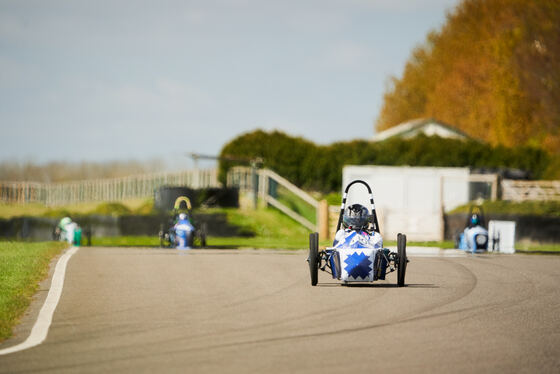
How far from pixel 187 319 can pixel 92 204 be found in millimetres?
34425

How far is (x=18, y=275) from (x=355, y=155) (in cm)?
3420

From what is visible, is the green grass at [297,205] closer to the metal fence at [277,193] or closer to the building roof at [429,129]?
the metal fence at [277,193]

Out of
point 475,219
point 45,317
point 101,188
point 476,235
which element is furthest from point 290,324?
point 101,188

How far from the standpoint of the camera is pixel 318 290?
13344 millimetres

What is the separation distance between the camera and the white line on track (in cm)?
854

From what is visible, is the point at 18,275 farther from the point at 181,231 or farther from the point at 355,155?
the point at 355,155

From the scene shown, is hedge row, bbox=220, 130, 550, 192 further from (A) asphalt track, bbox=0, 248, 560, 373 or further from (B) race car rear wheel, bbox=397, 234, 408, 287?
(B) race car rear wheel, bbox=397, 234, 408, 287

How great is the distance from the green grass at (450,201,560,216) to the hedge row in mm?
13819

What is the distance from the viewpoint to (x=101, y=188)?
1834 inches

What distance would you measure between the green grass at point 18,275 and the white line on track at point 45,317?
0.70 ft

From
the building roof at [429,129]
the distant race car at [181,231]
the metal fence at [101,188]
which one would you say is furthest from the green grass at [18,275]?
the building roof at [429,129]

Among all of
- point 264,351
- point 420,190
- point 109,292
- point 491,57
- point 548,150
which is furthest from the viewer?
point 491,57

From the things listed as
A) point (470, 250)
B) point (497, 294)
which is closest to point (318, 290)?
point (497, 294)

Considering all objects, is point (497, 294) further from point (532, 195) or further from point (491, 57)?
point (491, 57)
